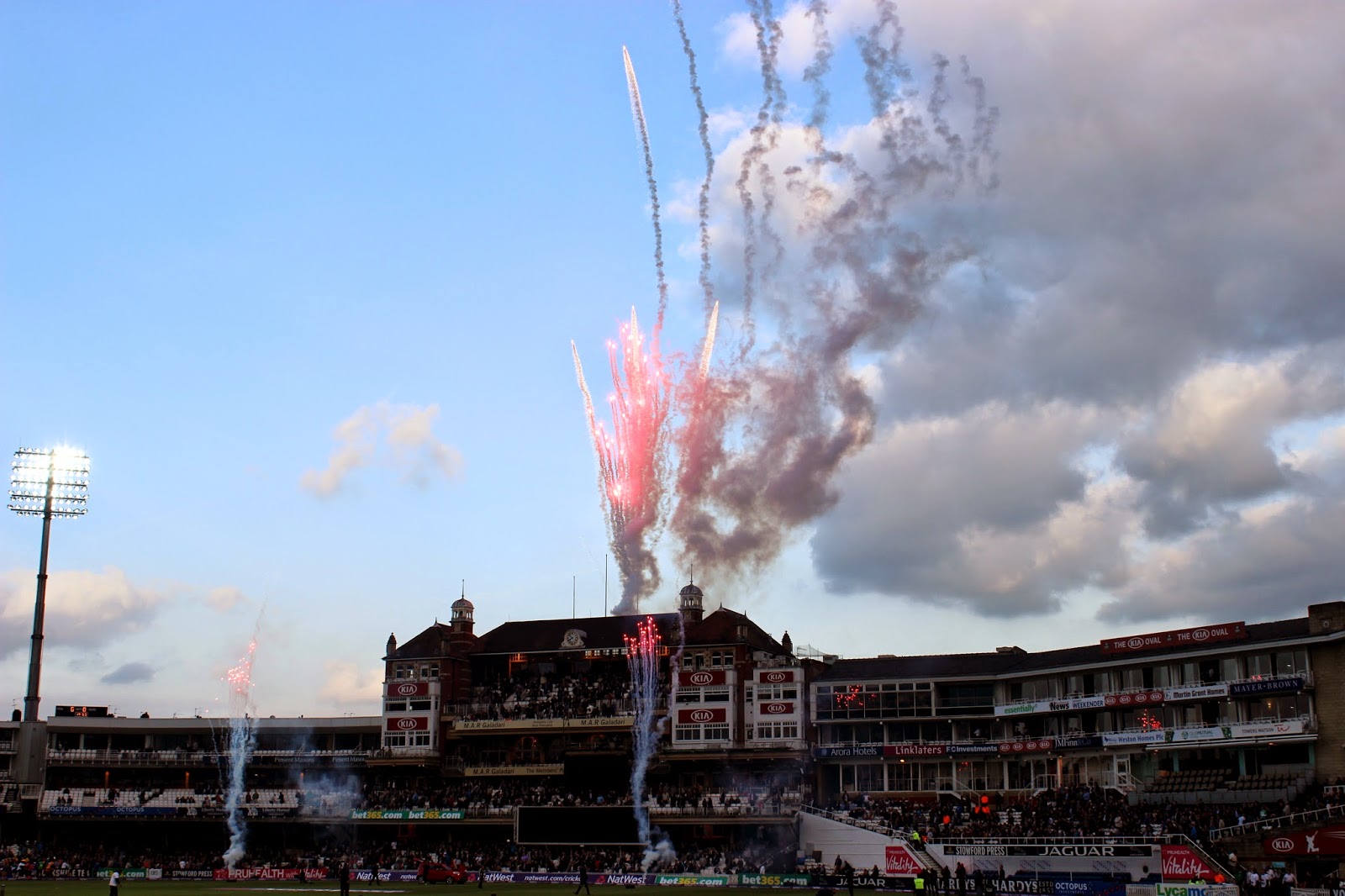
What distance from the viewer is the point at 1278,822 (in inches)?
2375

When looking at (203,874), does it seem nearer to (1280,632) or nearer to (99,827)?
(99,827)

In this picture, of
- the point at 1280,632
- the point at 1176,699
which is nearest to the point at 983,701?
the point at 1176,699

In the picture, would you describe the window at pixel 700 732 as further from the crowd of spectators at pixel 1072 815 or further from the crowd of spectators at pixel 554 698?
the crowd of spectators at pixel 1072 815

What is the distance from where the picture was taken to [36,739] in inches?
783

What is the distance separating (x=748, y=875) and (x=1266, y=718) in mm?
29550

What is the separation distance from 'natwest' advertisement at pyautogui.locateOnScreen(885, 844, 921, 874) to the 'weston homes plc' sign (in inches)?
736

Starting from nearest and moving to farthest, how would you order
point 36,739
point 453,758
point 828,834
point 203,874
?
point 36,739 → point 828,834 → point 203,874 → point 453,758

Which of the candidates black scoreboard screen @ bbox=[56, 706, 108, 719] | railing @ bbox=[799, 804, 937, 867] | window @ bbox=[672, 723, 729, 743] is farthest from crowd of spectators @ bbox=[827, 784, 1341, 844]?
black scoreboard screen @ bbox=[56, 706, 108, 719]

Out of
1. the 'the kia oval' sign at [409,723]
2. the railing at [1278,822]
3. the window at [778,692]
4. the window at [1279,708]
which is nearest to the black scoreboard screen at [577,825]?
the window at [778,692]

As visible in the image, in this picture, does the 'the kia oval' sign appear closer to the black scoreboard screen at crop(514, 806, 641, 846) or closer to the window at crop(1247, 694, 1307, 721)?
the black scoreboard screen at crop(514, 806, 641, 846)

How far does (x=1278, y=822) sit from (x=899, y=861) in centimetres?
1963

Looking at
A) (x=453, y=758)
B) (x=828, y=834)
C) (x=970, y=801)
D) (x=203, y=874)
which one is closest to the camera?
(x=828, y=834)

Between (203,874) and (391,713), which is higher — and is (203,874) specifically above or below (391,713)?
below

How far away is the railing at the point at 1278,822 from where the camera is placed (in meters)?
58.3
